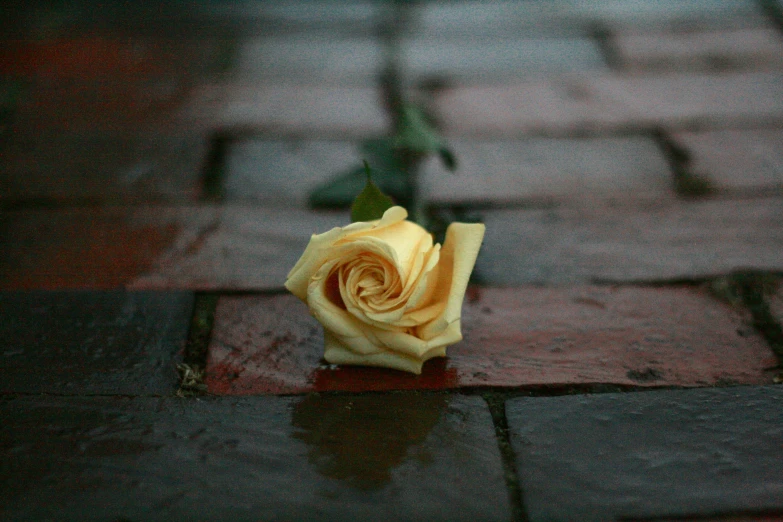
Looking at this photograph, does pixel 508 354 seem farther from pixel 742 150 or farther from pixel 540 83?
pixel 540 83

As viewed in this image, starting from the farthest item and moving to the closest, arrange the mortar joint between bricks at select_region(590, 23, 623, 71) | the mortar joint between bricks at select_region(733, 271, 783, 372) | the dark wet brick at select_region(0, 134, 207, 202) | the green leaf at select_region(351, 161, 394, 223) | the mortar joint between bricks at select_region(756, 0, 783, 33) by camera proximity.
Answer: the mortar joint between bricks at select_region(756, 0, 783, 33), the mortar joint between bricks at select_region(590, 23, 623, 71), the dark wet brick at select_region(0, 134, 207, 202), the mortar joint between bricks at select_region(733, 271, 783, 372), the green leaf at select_region(351, 161, 394, 223)

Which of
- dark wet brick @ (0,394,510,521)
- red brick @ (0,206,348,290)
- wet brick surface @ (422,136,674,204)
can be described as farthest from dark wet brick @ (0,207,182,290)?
wet brick surface @ (422,136,674,204)

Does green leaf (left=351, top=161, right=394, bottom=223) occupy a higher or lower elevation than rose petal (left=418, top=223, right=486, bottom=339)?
higher

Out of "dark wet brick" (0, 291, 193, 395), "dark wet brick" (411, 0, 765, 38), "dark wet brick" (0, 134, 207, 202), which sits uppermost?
"dark wet brick" (411, 0, 765, 38)

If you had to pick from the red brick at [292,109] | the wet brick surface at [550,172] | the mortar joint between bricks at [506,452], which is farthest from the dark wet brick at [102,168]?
the mortar joint between bricks at [506,452]

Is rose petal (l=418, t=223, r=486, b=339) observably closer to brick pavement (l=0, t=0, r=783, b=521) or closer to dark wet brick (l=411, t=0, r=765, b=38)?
brick pavement (l=0, t=0, r=783, b=521)

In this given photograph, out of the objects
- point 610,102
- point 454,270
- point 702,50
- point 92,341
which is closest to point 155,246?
point 92,341

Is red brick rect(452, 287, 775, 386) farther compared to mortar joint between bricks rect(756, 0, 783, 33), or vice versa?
mortar joint between bricks rect(756, 0, 783, 33)

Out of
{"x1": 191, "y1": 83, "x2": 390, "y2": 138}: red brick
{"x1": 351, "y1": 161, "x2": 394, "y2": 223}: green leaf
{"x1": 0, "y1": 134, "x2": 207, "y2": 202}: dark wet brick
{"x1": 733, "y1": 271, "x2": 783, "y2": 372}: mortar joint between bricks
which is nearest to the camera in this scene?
{"x1": 351, "y1": 161, "x2": 394, "y2": 223}: green leaf

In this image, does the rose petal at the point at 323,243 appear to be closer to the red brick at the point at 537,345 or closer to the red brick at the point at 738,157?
the red brick at the point at 537,345
